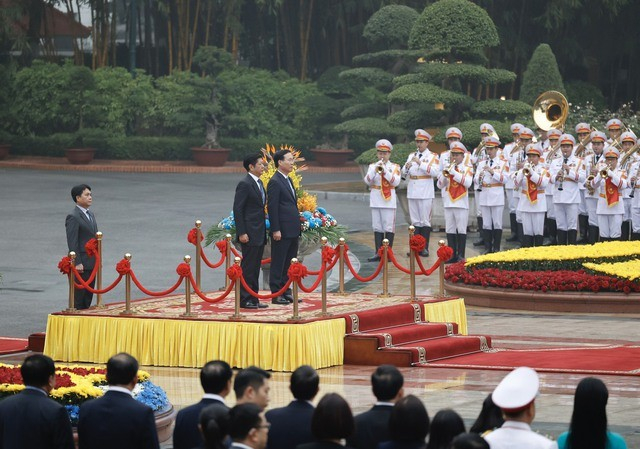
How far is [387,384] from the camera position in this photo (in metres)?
7.25

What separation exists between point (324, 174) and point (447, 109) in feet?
38.9

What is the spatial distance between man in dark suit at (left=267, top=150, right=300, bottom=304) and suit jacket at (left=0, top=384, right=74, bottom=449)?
7.26 meters

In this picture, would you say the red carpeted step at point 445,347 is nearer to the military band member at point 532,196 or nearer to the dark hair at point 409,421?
the dark hair at point 409,421

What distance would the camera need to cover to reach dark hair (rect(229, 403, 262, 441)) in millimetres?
6535

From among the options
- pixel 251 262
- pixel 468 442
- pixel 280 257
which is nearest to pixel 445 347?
pixel 280 257

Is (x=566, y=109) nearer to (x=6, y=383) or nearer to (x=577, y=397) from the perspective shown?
(x=6, y=383)

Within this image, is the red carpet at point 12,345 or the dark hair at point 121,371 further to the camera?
the red carpet at point 12,345

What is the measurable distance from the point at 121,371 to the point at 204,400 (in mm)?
498

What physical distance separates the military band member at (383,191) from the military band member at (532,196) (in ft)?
6.65

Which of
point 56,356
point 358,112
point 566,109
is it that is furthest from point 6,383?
point 358,112

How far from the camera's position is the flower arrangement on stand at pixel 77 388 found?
33.1 ft

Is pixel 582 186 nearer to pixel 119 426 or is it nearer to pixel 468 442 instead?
pixel 119 426

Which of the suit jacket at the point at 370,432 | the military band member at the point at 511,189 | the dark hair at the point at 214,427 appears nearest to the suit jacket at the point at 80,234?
the suit jacket at the point at 370,432

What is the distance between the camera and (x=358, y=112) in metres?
36.1
